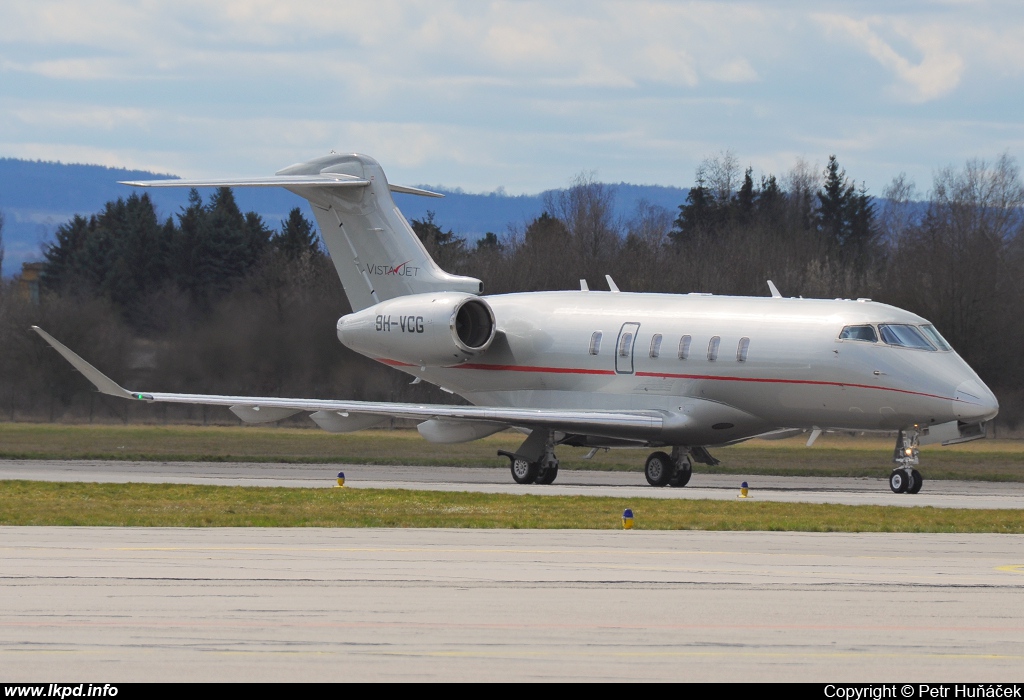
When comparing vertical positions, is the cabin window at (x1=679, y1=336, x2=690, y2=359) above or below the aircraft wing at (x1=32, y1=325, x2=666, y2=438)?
above

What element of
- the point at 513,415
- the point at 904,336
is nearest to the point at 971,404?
the point at 904,336

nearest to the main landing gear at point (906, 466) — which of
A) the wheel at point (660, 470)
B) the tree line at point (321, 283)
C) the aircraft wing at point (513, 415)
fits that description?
the aircraft wing at point (513, 415)

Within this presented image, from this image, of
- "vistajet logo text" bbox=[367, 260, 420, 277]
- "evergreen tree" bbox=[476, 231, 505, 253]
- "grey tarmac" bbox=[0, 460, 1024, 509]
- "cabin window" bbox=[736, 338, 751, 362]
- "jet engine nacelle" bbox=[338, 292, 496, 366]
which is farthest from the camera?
"evergreen tree" bbox=[476, 231, 505, 253]

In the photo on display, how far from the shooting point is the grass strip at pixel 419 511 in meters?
19.4

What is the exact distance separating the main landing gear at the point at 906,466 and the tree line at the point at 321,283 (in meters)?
20.2

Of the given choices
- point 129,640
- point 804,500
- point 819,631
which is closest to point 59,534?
point 129,640

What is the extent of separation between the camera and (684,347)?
95.2ft

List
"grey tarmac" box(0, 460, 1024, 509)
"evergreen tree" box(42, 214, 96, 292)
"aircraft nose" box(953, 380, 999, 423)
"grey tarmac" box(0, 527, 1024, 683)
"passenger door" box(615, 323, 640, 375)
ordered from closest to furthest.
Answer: "grey tarmac" box(0, 527, 1024, 683) → "grey tarmac" box(0, 460, 1024, 509) → "aircraft nose" box(953, 380, 999, 423) → "passenger door" box(615, 323, 640, 375) → "evergreen tree" box(42, 214, 96, 292)

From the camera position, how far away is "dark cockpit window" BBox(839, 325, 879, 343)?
88.6ft

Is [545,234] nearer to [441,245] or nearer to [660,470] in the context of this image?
[441,245]

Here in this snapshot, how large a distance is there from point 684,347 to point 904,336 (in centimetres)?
427

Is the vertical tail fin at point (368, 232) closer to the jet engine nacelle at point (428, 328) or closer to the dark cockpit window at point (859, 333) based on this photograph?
the jet engine nacelle at point (428, 328)

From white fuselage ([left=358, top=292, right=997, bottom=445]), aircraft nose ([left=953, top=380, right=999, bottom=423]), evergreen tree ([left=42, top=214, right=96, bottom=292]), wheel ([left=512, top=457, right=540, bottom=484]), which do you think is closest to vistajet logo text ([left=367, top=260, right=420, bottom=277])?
white fuselage ([left=358, top=292, right=997, bottom=445])

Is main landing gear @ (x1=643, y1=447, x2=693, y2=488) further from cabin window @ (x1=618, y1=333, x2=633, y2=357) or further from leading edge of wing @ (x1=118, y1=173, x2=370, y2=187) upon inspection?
leading edge of wing @ (x1=118, y1=173, x2=370, y2=187)
